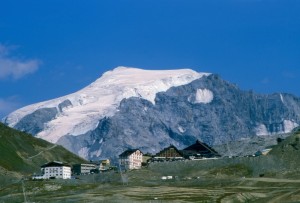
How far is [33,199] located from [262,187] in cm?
6009

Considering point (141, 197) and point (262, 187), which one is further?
point (262, 187)

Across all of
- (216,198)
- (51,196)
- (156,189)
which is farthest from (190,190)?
(51,196)

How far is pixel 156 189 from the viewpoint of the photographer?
195625mm

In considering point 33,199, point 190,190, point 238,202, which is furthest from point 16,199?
point 238,202

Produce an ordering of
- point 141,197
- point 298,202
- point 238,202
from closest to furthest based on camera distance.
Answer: point 298,202 → point 238,202 → point 141,197

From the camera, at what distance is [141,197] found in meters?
177

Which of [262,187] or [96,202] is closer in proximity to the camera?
[96,202]

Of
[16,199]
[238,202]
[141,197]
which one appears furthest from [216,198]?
[16,199]

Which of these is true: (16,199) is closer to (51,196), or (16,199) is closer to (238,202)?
(51,196)

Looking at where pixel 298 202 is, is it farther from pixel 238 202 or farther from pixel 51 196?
pixel 51 196

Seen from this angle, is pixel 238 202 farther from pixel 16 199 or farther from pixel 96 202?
pixel 16 199

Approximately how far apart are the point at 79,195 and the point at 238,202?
46.5 metres

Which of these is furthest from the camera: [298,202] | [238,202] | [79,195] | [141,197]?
[79,195]

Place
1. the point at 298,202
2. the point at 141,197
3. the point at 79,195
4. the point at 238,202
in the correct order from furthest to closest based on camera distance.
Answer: the point at 79,195
the point at 141,197
the point at 238,202
the point at 298,202
